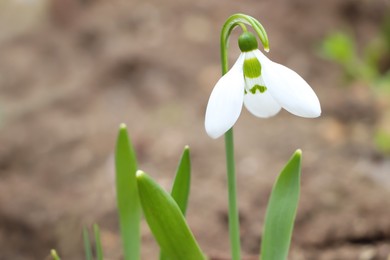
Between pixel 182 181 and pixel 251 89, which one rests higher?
pixel 251 89

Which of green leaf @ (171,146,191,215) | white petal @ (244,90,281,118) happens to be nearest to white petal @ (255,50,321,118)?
white petal @ (244,90,281,118)

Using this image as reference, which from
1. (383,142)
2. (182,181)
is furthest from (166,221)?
(383,142)

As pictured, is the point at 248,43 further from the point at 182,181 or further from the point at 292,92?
the point at 182,181

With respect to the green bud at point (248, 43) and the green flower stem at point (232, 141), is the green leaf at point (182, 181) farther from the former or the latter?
the green bud at point (248, 43)

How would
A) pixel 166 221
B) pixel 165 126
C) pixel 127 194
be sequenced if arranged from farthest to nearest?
pixel 165 126
pixel 127 194
pixel 166 221

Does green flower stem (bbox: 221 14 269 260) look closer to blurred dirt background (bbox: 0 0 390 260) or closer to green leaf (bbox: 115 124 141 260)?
green leaf (bbox: 115 124 141 260)

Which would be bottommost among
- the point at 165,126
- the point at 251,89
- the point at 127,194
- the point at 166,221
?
the point at 166,221
